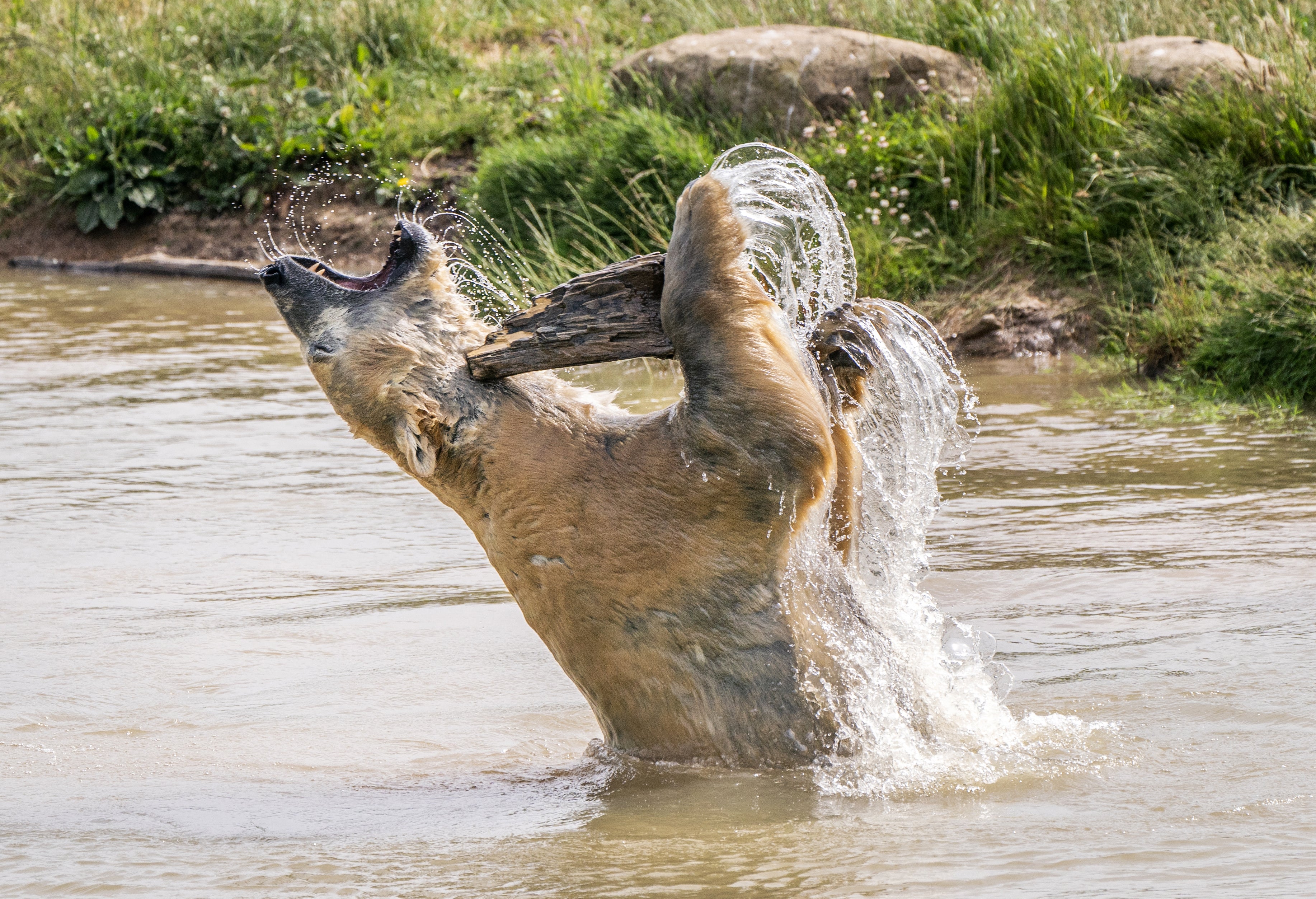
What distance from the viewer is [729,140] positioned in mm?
11148

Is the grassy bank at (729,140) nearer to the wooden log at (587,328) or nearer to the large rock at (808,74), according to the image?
the large rock at (808,74)

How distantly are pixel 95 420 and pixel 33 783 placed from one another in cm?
485

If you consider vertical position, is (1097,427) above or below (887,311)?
below

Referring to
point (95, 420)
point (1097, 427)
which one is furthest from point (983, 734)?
point (95, 420)

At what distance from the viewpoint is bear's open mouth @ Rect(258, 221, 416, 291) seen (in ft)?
12.0

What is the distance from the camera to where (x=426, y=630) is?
501 centimetres

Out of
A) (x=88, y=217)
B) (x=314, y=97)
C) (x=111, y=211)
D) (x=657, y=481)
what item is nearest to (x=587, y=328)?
(x=657, y=481)

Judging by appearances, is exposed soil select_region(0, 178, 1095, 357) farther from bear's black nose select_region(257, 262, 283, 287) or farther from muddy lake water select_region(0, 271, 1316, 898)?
bear's black nose select_region(257, 262, 283, 287)

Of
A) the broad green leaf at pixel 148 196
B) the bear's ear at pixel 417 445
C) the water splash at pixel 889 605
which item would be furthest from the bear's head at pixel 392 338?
the broad green leaf at pixel 148 196

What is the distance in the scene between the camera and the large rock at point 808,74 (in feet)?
36.8

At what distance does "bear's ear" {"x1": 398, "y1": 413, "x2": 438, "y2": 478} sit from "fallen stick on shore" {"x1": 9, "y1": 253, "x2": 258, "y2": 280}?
11009mm

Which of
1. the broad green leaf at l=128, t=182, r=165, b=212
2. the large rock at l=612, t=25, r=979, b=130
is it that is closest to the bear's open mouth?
the large rock at l=612, t=25, r=979, b=130

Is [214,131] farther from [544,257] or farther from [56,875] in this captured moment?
[56,875]

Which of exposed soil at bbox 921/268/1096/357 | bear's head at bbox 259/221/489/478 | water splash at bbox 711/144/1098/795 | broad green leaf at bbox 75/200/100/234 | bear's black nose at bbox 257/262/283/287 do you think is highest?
bear's black nose at bbox 257/262/283/287
